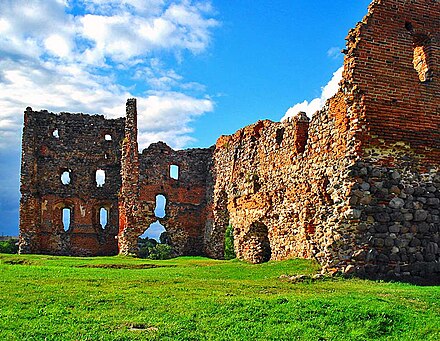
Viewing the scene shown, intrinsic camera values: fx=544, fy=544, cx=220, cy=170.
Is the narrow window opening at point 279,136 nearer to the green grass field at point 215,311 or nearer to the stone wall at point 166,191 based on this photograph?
the green grass field at point 215,311

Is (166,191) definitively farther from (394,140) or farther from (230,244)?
(394,140)

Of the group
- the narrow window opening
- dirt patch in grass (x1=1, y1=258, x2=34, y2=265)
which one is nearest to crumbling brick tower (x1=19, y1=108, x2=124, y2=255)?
dirt patch in grass (x1=1, y1=258, x2=34, y2=265)

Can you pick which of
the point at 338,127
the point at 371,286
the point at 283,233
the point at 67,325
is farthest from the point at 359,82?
the point at 67,325

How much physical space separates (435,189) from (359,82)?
12.0ft

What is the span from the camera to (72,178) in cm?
3503

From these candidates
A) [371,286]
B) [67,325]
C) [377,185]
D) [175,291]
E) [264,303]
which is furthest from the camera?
[377,185]

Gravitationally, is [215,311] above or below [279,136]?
below

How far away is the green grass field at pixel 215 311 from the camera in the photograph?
8.30 m

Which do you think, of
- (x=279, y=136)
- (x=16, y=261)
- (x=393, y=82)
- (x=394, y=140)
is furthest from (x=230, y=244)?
(x=393, y=82)

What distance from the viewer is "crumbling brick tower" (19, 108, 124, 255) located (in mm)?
34000

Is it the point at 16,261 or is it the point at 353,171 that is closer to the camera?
the point at 353,171

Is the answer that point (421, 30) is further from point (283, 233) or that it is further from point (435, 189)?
point (283, 233)

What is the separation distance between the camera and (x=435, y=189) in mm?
15109

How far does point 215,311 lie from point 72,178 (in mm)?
27472
